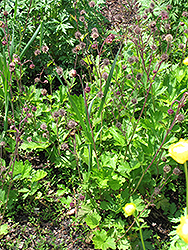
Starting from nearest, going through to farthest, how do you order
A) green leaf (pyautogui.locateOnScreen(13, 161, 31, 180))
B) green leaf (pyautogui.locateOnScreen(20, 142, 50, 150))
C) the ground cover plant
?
the ground cover plant < green leaf (pyautogui.locateOnScreen(13, 161, 31, 180)) < green leaf (pyautogui.locateOnScreen(20, 142, 50, 150))

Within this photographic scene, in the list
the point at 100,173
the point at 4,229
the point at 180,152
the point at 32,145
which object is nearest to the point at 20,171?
the point at 32,145

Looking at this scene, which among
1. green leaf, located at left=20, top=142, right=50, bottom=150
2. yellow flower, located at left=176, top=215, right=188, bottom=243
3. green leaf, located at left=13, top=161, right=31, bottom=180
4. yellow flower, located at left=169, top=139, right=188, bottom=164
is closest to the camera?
yellow flower, located at left=176, top=215, right=188, bottom=243

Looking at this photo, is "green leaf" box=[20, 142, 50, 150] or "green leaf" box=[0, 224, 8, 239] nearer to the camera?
"green leaf" box=[0, 224, 8, 239]

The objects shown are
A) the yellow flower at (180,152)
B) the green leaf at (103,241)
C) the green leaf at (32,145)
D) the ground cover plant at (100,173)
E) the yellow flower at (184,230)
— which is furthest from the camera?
the green leaf at (32,145)

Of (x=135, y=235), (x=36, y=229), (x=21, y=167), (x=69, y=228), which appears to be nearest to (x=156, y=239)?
(x=135, y=235)

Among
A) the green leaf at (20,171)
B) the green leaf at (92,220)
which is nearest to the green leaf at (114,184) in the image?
the green leaf at (92,220)

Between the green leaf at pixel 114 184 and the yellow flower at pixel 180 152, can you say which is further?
the green leaf at pixel 114 184

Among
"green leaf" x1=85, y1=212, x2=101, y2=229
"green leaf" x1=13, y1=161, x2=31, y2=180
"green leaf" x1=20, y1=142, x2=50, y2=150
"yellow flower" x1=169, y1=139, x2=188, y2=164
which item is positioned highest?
"green leaf" x1=20, y1=142, x2=50, y2=150

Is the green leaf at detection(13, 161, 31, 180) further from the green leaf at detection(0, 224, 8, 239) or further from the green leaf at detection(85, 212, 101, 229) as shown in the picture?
the green leaf at detection(85, 212, 101, 229)

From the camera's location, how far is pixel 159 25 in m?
3.05

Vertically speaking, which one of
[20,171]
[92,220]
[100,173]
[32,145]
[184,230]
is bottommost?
[184,230]

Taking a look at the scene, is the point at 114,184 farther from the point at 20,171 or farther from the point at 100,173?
the point at 20,171

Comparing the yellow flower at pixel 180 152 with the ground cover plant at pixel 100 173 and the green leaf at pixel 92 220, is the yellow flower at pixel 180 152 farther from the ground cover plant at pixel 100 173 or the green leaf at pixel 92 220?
the green leaf at pixel 92 220

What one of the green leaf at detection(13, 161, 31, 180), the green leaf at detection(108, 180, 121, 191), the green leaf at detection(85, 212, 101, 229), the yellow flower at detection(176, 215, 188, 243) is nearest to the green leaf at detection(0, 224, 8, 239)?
the green leaf at detection(13, 161, 31, 180)
